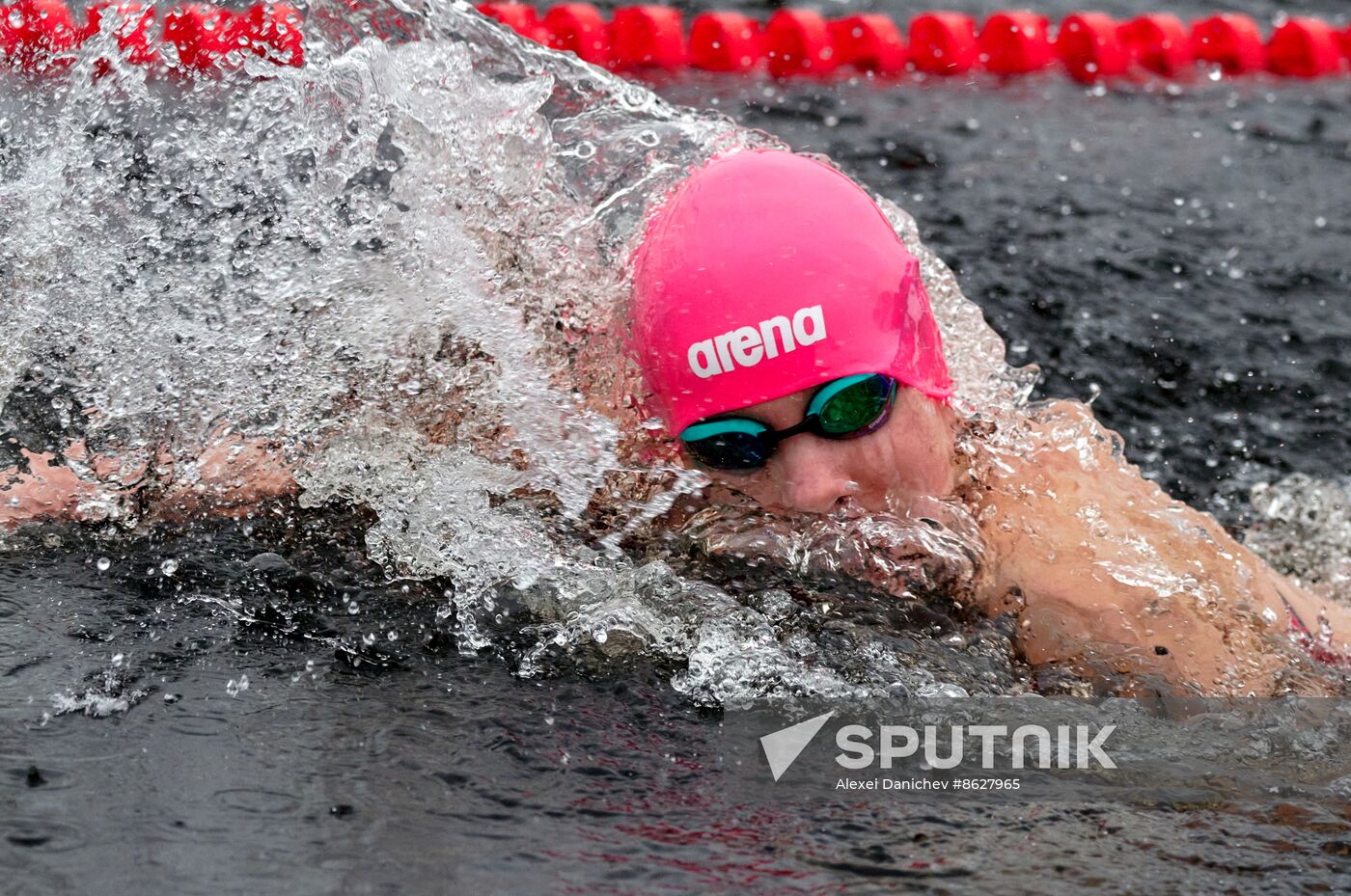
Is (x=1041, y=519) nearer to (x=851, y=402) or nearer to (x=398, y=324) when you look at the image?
(x=851, y=402)

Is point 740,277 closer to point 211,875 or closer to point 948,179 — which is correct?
point 211,875

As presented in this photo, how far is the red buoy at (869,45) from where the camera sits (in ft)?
21.9

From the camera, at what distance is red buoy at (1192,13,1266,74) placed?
22.4 feet

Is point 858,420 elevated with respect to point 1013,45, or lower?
lower

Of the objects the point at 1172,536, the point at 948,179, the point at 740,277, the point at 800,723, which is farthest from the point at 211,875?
the point at 948,179

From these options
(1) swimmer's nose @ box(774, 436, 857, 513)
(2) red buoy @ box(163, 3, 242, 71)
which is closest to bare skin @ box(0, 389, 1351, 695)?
(1) swimmer's nose @ box(774, 436, 857, 513)

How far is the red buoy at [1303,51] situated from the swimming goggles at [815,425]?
5.23m

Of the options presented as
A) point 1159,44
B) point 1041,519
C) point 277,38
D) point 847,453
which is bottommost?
point 1041,519

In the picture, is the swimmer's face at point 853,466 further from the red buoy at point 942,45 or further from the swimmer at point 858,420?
the red buoy at point 942,45

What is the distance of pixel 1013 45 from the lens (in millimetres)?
6719

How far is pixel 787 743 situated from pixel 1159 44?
574 cm

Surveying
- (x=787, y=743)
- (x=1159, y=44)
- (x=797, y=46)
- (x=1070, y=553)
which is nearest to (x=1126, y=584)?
(x=1070, y=553)

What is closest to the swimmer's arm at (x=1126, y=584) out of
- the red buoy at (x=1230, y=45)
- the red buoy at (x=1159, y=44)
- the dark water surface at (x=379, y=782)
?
the dark water surface at (x=379, y=782)

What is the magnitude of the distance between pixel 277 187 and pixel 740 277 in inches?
48.8
